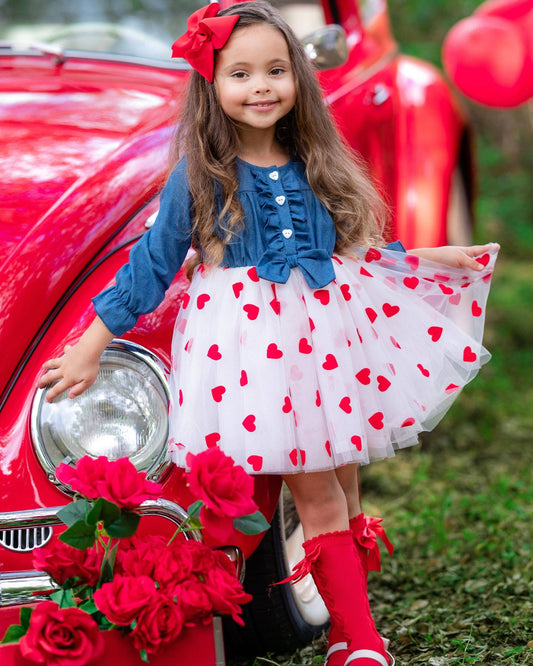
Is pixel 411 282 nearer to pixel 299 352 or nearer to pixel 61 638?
pixel 299 352

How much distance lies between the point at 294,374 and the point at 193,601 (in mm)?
471

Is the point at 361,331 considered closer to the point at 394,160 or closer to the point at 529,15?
the point at 394,160

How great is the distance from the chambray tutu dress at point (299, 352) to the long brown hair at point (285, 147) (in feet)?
0.11

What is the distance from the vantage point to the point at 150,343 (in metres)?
1.71

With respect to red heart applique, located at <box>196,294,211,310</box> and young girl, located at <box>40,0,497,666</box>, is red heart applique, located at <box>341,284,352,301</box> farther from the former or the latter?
red heart applique, located at <box>196,294,211,310</box>

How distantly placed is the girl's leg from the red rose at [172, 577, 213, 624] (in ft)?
1.23

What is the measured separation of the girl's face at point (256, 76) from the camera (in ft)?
5.63

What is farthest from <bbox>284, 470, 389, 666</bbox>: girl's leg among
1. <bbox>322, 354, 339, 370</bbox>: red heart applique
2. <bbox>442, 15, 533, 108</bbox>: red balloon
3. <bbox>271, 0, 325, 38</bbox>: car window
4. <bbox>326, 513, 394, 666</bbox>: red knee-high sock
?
<bbox>442, 15, 533, 108</bbox>: red balloon

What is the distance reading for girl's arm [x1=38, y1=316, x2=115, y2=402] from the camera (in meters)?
1.60

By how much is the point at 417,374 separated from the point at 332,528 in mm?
360

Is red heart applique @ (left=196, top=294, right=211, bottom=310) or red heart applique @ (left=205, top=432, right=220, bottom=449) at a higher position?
red heart applique @ (left=196, top=294, right=211, bottom=310)

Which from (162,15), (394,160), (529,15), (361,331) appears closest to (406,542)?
(361,331)

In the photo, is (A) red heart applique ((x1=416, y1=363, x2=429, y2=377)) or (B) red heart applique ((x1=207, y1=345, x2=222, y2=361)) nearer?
(B) red heart applique ((x1=207, y1=345, x2=222, y2=361))

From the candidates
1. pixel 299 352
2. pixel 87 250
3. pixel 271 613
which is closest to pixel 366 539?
pixel 271 613
